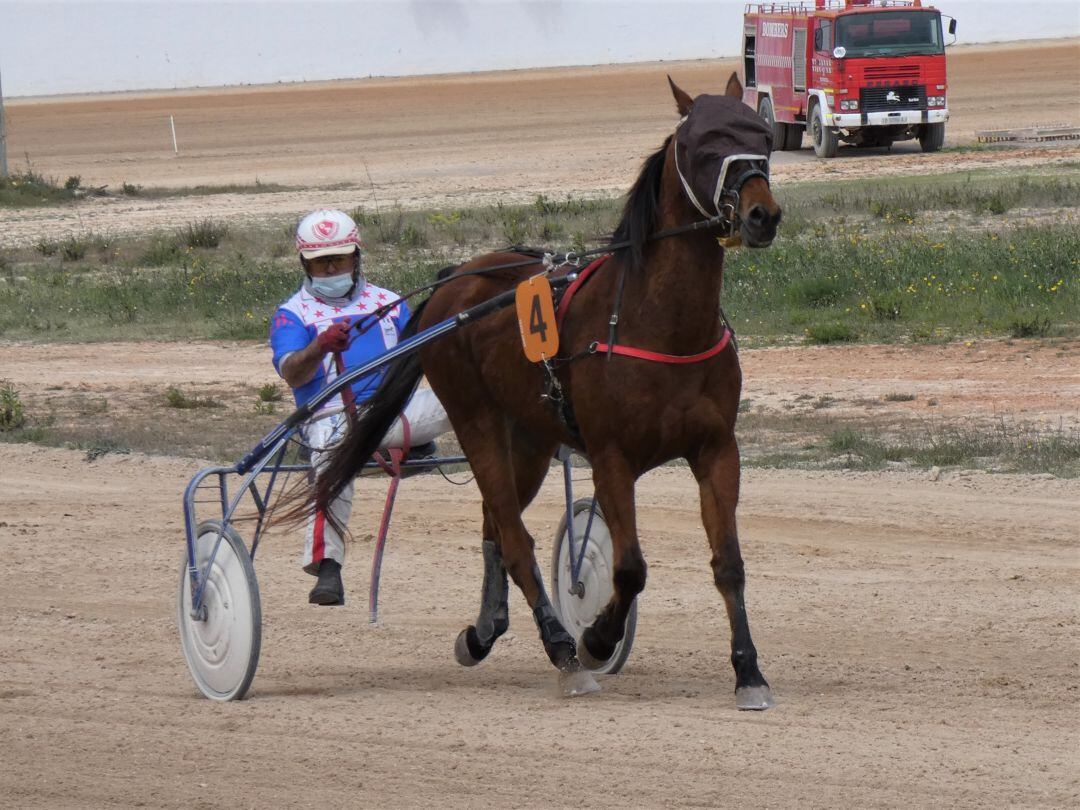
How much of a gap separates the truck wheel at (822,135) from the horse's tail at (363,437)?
23.1 meters

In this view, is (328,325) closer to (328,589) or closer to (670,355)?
(328,589)

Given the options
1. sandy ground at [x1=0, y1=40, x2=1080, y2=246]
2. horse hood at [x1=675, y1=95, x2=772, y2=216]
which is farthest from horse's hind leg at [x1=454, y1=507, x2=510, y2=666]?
sandy ground at [x1=0, y1=40, x2=1080, y2=246]

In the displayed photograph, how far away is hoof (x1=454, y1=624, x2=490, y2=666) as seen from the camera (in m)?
6.07

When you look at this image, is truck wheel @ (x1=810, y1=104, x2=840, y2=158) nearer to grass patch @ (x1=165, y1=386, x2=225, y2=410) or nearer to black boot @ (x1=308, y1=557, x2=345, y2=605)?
grass patch @ (x1=165, y1=386, x2=225, y2=410)

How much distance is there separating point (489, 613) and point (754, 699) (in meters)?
1.36

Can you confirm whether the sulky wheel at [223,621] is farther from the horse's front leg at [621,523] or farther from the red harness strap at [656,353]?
the red harness strap at [656,353]

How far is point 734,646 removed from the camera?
16.9 feet

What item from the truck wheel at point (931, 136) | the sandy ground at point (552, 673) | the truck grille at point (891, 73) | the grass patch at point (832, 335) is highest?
the truck grille at point (891, 73)

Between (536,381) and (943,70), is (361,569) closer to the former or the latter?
(536,381)

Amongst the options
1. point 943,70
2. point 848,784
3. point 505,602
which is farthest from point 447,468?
point 943,70

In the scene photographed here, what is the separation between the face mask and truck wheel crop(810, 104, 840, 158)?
23130 millimetres

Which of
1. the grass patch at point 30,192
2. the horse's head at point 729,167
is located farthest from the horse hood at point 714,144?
the grass patch at point 30,192

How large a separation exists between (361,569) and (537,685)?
2052mm

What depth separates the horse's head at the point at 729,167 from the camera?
15.5 feet
